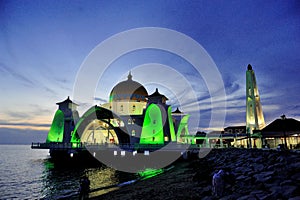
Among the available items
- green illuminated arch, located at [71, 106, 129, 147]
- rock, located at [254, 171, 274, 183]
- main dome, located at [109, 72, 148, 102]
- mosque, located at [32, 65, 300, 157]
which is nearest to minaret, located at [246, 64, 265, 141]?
mosque, located at [32, 65, 300, 157]

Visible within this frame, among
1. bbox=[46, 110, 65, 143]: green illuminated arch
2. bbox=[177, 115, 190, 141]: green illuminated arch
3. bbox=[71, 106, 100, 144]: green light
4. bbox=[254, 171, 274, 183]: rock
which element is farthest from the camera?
bbox=[177, 115, 190, 141]: green illuminated arch

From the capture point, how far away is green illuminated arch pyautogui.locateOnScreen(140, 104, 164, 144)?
4050cm

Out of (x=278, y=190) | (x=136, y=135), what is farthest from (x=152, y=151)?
(x=278, y=190)

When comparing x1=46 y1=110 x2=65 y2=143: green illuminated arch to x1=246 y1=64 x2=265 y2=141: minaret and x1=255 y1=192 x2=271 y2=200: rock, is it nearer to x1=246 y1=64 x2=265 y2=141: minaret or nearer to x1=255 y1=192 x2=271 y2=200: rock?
x1=246 y1=64 x2=265 y2=141: minaret

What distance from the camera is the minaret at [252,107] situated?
39125 mm

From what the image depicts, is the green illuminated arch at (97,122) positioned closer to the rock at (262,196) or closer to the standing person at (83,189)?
the standing person at (83,189)

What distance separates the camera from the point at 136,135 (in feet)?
144

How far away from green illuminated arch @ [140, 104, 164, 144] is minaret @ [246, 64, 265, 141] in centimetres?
1731

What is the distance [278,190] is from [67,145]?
4108 cm

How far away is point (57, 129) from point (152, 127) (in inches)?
1031

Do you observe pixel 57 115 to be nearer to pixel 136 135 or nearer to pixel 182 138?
pixel 136 135

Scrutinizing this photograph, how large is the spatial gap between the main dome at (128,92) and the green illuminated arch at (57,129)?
1374cm

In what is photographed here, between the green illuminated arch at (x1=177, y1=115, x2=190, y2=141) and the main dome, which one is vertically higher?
the main dome

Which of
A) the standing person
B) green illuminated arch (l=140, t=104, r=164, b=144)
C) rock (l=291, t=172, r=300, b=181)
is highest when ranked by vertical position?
green illuminated arch (l=140, t=104, r=164, b=144)
